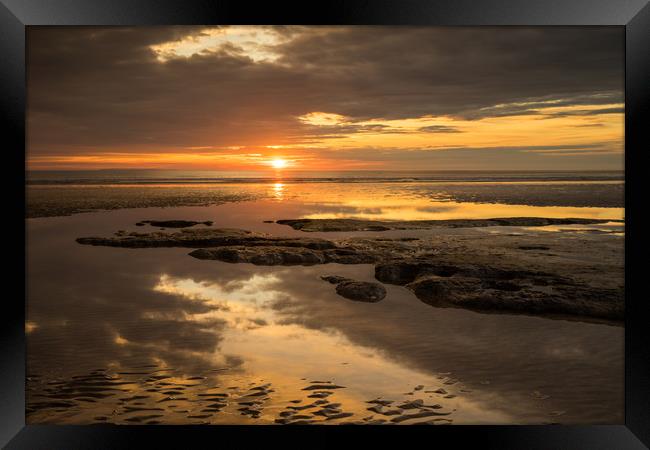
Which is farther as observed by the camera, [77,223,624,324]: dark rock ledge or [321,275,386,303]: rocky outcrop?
[321,275,386,303]: rocky outcrop

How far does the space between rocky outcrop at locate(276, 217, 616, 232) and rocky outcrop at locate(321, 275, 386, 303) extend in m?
5.08

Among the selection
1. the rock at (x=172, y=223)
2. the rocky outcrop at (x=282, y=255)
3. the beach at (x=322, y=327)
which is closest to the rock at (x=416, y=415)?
the beach at (x=322, y=327)

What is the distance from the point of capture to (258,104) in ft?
34.2

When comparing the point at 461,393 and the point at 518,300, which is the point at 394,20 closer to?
the point at 461,393

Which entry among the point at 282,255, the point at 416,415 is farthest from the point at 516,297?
the point at 282,255

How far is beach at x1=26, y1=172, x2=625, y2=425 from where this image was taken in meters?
4.53

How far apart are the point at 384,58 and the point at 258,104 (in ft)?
9.64

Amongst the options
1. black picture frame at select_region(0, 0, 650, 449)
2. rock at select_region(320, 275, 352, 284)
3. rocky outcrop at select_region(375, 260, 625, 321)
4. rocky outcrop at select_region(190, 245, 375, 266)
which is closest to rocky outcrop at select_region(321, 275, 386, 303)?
rock at select_region(320, 275, 352, 284)

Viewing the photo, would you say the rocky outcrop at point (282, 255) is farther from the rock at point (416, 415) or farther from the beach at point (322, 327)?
the rock at point (416, 415)

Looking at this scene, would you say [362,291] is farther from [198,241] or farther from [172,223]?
[172,223]

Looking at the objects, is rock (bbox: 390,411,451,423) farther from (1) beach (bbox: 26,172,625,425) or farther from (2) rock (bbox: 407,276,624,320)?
(2) rock (bbox: 407,276,624,320)

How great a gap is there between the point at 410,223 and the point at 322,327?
7532mm

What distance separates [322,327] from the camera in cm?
614

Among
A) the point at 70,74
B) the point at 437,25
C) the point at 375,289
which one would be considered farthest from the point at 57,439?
the point at 70,74
